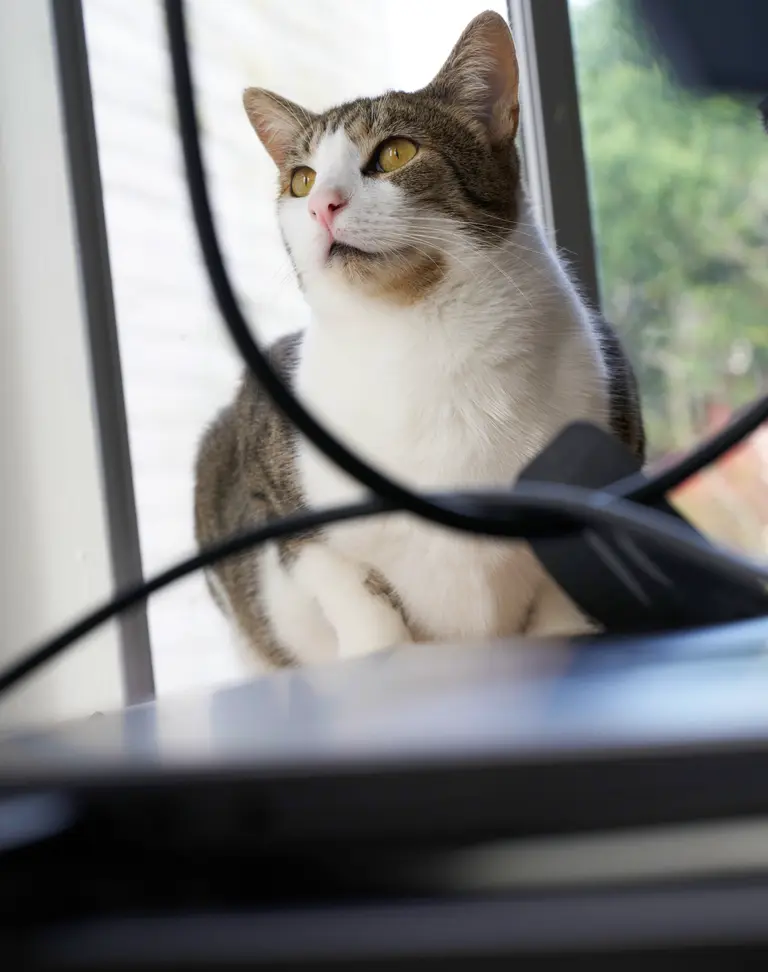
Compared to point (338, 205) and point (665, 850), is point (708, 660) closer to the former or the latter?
point (665, 850)

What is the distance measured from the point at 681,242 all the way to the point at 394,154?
4.07 feet

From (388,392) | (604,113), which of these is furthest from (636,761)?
(604,113)

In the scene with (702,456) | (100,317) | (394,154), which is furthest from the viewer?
(100,317)

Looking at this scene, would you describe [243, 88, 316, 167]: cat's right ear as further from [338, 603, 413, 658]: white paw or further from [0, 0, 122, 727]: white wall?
[338, 603, 413, 658]: white paw

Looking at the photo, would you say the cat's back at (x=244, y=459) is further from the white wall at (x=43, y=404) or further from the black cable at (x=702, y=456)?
the black cable at (x=702, y=456)

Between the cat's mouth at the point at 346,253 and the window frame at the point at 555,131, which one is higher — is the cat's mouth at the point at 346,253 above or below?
below

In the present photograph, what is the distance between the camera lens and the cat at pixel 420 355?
2.67ft

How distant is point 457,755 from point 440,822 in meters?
0.01

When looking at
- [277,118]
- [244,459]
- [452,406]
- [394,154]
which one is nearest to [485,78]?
[394,154]

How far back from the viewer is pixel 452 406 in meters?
0.85

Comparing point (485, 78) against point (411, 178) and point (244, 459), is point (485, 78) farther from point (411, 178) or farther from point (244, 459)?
point (244, 459)

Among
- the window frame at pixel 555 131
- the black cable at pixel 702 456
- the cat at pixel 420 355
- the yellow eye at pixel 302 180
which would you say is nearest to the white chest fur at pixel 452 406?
the cat at pixel 420 355

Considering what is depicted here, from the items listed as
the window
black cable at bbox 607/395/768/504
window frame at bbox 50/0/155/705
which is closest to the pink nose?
window frame at bbox 50/0/155/705

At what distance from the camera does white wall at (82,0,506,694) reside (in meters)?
1.15
